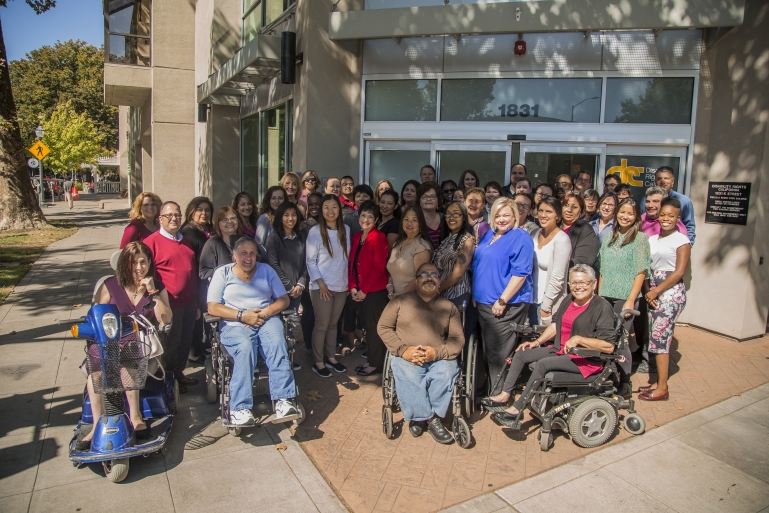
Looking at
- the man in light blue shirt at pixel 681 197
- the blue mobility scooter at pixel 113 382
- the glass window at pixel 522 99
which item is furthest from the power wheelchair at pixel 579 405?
the glass window at pixel 522 99

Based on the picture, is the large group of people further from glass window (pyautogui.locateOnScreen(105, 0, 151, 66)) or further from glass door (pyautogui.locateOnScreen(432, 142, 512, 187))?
glass window (pyautogui.locateOnScreen(105, 0, 151, 66))

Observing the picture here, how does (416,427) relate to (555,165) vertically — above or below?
below

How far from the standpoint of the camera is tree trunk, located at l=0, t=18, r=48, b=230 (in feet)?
51.4

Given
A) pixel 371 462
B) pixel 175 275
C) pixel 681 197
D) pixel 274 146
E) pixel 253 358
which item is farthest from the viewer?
pixel 274 146

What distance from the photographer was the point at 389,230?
5824 mm

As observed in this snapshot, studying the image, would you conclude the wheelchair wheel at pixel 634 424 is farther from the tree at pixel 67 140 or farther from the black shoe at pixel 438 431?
the tree at pixel 67 140

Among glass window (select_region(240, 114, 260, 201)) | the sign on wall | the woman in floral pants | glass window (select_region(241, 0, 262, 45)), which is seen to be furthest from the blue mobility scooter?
glass window (select_region(241, 0, 262, 45))

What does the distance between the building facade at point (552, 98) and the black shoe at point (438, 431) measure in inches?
194

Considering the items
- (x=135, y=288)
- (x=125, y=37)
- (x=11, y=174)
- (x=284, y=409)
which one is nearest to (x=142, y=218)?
(x=135, y=288)

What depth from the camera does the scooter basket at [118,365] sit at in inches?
153

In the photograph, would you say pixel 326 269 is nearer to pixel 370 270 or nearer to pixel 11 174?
pixel 370 270

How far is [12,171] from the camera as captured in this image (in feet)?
53.4

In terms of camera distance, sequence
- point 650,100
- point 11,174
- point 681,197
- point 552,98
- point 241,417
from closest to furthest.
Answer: point 241,417, point 681,197, point 650,100, point 552,98, point 11,174

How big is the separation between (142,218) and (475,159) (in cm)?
499
